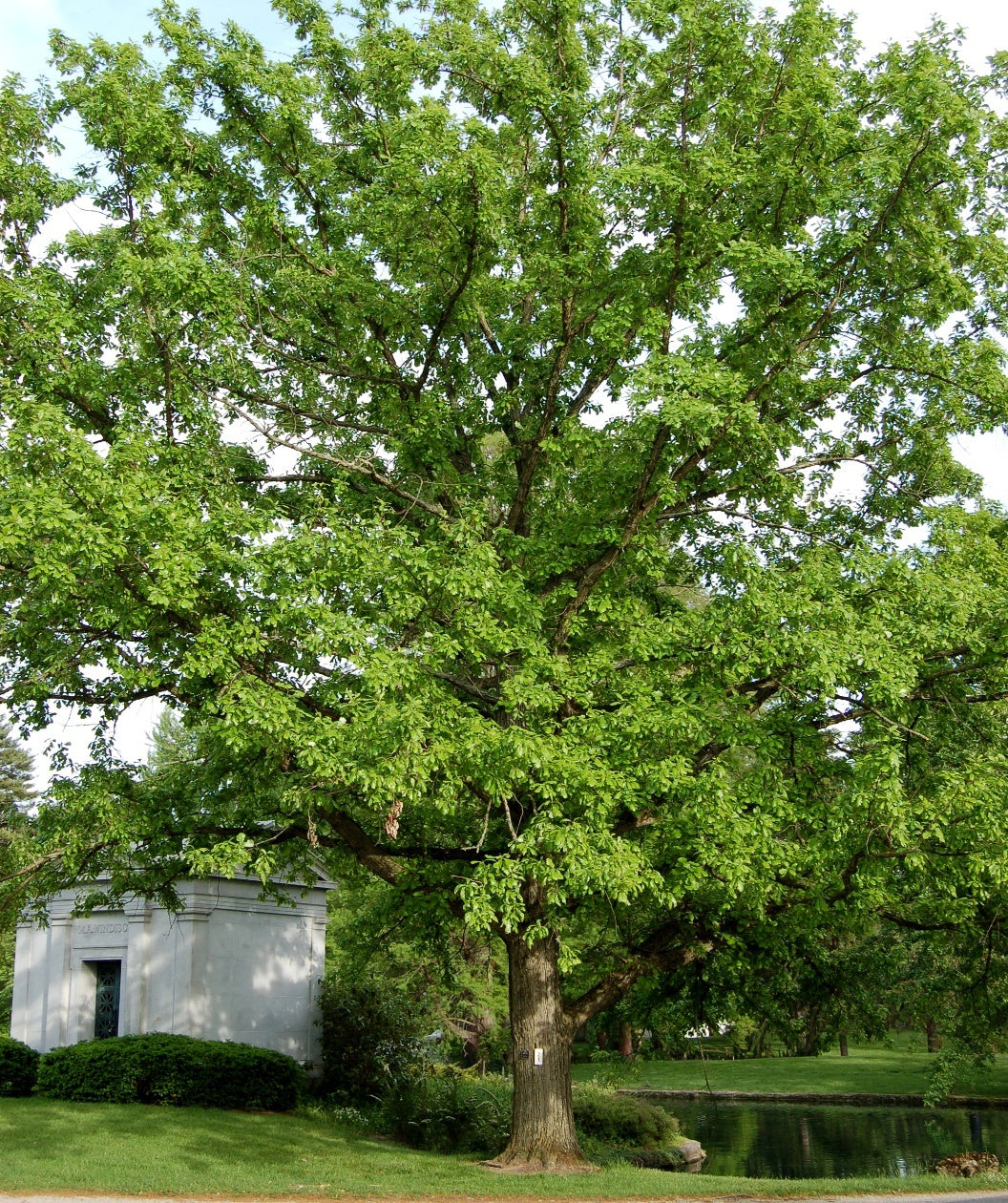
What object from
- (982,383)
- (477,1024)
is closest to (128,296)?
(982,383)

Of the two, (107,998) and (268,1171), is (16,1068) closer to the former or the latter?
(107,998)

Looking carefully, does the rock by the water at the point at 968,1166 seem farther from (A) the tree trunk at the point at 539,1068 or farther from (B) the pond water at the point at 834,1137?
(A) the tree trunk at the point at 539,1068

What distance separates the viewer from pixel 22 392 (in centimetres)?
1170

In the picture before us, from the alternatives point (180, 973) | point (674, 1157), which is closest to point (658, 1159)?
point (674, 1157)

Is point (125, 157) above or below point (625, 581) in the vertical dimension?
above

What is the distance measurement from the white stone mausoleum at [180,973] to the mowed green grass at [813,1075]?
12.4m

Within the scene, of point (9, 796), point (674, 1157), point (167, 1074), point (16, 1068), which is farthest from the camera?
point (9, 796)


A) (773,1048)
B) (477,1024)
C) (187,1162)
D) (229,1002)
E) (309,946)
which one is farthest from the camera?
(773,1048)

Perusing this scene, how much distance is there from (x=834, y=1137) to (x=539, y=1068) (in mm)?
12723

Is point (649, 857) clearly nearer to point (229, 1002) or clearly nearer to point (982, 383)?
point (982, 383)

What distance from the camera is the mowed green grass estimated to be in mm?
32688

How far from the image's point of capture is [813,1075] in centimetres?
3669

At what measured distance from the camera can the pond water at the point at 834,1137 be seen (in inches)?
720

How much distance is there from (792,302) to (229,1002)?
17174 millimetres
